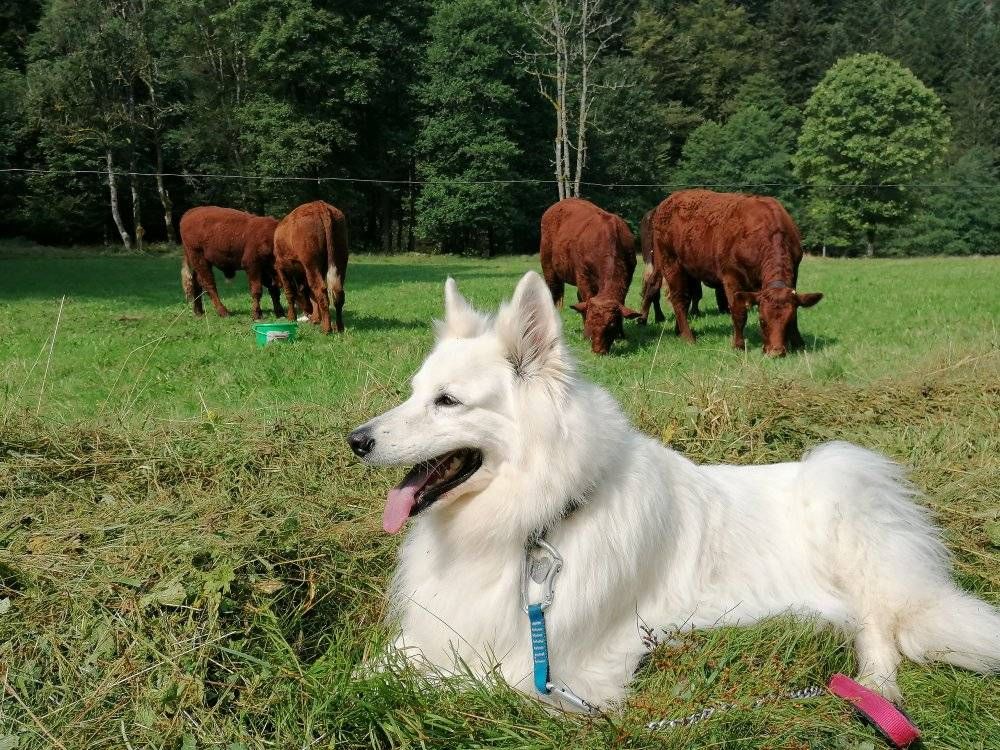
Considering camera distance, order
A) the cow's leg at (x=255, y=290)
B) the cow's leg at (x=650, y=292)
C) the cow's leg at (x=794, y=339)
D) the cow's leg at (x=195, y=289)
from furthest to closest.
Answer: the cow's leg at (x=195, y=289) → the cow's leg at (x=255, y=290) → the cow's leg at (x=650, y=292) → the cow's leg at (x=794, y=339)

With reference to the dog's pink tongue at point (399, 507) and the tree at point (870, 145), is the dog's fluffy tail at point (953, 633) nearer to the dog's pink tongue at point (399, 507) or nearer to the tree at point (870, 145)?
the dog's pink tongue at point (399, 507)

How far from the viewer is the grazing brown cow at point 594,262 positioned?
11617 millimetres

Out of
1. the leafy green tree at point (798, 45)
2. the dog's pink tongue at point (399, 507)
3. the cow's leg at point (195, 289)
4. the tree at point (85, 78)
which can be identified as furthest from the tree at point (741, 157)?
the dog's pink tongue at point (399, 507)

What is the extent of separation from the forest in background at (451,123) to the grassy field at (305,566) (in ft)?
119

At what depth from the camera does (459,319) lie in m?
3.45

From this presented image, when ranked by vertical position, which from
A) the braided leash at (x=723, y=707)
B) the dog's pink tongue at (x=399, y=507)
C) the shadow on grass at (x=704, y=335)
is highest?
the dog's pink tongue at (x=399, y=507)

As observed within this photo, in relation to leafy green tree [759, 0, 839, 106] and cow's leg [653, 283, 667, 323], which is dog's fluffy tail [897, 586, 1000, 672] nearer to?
cow's leg [653, 283, 667, 323]

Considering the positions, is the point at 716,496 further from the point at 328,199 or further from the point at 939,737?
the point at 328,199

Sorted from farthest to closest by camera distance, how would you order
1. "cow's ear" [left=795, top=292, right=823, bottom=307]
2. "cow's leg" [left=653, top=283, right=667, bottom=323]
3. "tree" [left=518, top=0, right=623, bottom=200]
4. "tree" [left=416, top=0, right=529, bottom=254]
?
"tree" [left=416, top=0, right=529, bottom=254] → "tree" [left=518, top=0, right=623, bottom=200] → "cow's leg" [left=653, top=283, right=667, bottom=323] → "cow's ear" [left=795, top=292, right=823, bottom=307]

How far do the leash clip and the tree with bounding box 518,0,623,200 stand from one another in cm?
4092

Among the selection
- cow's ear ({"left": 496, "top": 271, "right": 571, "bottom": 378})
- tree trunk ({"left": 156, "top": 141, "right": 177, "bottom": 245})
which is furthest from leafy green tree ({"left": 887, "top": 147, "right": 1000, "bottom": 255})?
cow's ear ({"left": 496, "top": 271, "right": 571, "bottom": 378})

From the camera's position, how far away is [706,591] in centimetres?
354

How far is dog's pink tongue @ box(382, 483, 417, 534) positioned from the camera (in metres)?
3.05

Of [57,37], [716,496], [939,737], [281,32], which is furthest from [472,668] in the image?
[281,32]
